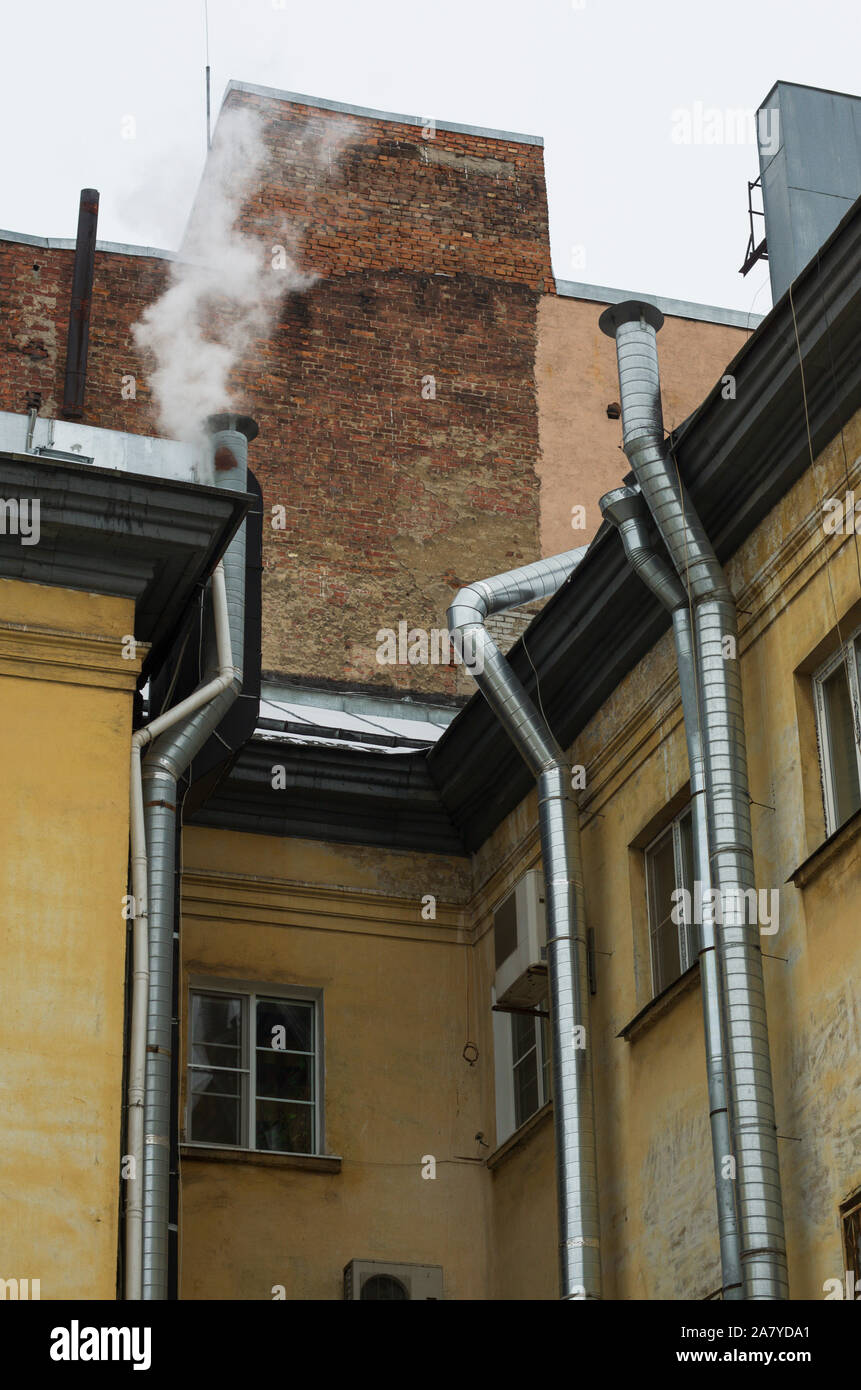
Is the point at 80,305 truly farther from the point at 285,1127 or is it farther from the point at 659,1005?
the point at 659,1005

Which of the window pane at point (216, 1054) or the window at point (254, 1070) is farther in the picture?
the window pane at point (216, 1054)

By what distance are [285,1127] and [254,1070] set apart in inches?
16.4

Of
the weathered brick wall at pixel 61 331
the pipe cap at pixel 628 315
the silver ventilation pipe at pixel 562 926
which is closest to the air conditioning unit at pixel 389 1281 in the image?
the silver ventilation pipe at pixel 562 926

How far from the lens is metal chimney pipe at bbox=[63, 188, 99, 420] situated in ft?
62.5

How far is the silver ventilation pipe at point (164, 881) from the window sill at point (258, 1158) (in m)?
2.26

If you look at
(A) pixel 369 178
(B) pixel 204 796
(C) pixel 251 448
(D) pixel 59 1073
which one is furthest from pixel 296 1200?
(A) pixel 369 178

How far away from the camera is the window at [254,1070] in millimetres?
14016

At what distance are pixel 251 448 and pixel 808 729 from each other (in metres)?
9.28

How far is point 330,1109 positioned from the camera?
14.1 m

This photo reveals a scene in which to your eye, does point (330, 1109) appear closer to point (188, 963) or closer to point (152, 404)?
point (188, 963)

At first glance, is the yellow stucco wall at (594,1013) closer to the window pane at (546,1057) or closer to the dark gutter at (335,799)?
the dark gutter at (335,799)

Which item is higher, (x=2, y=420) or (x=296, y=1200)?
(x=2, y=420)

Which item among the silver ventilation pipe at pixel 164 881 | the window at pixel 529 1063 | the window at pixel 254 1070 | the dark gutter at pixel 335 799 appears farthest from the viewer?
the dark gutter at pixel 335 799
